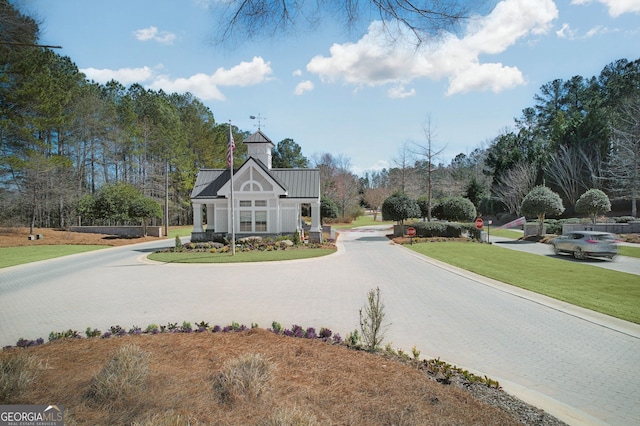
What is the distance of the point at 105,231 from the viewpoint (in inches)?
1486

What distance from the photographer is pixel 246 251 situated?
23.2 meters

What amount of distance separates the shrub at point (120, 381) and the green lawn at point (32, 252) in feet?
63.2

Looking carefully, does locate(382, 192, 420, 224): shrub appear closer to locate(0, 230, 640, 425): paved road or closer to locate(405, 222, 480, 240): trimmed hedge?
locate(405, 222, 480, 240): trimmed hedge

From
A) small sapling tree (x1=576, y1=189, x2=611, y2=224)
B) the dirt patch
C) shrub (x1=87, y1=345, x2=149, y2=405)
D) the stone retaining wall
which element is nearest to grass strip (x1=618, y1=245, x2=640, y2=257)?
small sapling tree (x1=576, y1=189, x2=611, y2=224)

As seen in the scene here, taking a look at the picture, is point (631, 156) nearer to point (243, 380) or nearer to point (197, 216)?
point (197, 216)

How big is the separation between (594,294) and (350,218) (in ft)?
176

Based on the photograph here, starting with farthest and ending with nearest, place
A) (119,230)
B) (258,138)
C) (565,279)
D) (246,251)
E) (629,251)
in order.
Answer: (119,230)
(258,138)
(246,251)
(629,251)
(565,279)

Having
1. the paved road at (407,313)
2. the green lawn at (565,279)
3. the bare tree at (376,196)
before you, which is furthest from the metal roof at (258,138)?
the bare tree at (376,196)

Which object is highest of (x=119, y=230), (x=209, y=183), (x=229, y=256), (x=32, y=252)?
(x=209, y=183)

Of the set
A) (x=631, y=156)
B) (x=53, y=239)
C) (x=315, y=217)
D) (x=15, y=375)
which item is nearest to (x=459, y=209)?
(x=315, y=217)

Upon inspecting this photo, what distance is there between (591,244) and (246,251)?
1929 cm

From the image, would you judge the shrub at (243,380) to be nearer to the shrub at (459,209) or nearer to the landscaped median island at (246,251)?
the landscaped median island at (246,251)

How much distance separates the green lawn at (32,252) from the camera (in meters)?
20.3

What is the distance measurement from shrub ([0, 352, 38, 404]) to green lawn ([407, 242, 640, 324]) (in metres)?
11.2
